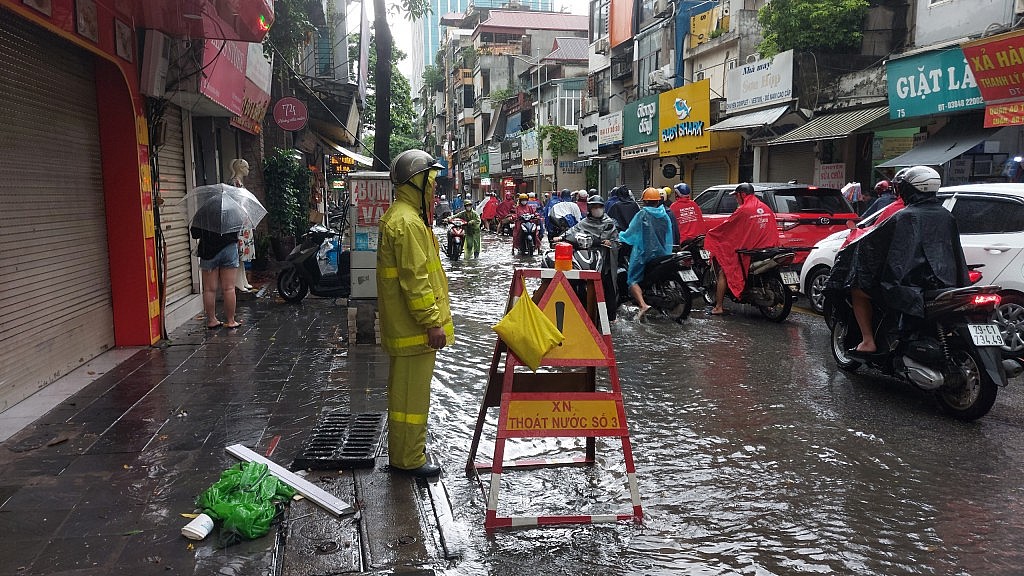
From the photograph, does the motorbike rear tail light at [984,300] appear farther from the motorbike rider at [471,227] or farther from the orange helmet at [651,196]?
the motorbike rider at [471,227]

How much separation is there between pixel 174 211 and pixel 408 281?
22.1 ft

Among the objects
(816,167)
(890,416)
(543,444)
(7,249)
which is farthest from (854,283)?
(816,167)

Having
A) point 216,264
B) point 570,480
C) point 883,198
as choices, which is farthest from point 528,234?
Answer: point 570,480

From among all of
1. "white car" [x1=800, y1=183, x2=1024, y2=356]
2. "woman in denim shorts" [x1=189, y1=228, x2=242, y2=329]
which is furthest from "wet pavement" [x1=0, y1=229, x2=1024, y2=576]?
"woman in denim shorts" [x1=189, y1=228, x2=242, y2=329]

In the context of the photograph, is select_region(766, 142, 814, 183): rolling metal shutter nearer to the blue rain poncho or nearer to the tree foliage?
the blue rain poncho

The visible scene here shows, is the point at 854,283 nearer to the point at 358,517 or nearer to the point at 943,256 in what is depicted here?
the point at 943,256

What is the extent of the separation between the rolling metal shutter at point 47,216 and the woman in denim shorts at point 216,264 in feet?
3.62

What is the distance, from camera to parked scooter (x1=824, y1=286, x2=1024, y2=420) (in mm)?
5031

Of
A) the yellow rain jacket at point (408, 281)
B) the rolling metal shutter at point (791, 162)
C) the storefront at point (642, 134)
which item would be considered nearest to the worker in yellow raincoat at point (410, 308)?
the yellow rain jacket at point (408, 281)

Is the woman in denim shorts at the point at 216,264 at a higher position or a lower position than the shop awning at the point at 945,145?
lower

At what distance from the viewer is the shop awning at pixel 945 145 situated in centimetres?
1241

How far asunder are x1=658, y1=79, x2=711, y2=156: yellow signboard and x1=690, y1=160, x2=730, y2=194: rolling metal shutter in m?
1.24

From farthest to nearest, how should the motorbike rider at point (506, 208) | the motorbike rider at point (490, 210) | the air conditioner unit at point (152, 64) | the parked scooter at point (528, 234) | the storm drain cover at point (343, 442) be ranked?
the motorbike rider at point (490, 210), the motorbike rider at point (506, 208), the parked scooter at point (528, 234), the air conditioner unit at point (152, 64), the storm drain cover at point (343, 442)

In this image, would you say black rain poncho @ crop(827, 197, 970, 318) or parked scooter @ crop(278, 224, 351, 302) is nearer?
black rain poncho @ crop(827, 197, 970, 318)
